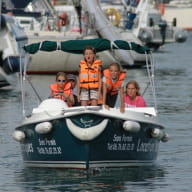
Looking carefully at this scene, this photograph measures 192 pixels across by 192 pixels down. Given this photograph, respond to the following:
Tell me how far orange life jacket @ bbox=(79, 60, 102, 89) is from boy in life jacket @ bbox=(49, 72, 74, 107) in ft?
1.15

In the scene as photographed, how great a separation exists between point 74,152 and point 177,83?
22.7 metres

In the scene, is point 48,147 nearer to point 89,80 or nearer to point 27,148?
point 27,148

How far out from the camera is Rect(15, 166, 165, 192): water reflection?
1506cm

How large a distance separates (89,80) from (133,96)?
88cm

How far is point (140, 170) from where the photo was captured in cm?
1658

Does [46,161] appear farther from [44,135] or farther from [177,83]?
[177,83]

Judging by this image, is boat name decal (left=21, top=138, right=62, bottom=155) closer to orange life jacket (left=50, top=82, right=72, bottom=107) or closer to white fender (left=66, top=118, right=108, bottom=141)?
white fender (left=66, top=118, right=108, bottom=141)

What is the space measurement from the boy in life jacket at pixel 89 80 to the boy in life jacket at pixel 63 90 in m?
0.24

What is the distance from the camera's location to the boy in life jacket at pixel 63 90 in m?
16.8

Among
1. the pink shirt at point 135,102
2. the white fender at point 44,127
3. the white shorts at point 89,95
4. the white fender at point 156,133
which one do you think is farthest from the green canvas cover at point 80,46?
the white fender at point 44,127

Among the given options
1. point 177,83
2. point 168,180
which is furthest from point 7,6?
point 168,180

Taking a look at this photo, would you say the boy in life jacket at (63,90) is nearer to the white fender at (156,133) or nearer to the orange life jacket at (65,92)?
the orange life jacket at (65,92)

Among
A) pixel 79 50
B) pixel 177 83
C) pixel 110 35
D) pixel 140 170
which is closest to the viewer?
pixel 140 170


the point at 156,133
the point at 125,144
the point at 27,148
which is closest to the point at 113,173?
the point at 125,144
